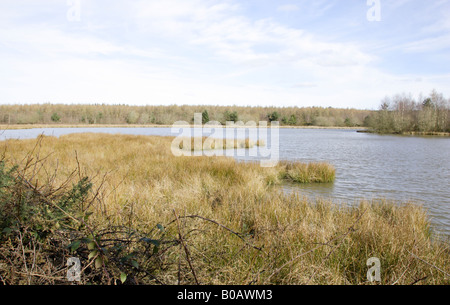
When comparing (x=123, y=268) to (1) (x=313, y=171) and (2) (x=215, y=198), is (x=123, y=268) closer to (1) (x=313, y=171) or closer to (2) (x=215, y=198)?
(2) (x=215, y=198)

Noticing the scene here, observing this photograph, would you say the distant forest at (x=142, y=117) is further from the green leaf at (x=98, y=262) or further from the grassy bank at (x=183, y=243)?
the green leaf at (x=98, y=262)

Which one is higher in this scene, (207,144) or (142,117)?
(142,117)

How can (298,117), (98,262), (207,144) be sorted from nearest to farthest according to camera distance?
(98,262), (207,144), (298,117)

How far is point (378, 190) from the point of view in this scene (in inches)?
303

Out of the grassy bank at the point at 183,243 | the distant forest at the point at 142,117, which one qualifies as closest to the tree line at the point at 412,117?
the distant forest at the point at 142,117

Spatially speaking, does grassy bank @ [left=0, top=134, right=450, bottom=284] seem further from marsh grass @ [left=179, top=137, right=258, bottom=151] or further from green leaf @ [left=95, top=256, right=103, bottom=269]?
marsh grass @ [left=179, top=137, right=258, bottom=151]

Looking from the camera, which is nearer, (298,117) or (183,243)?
(183,243)

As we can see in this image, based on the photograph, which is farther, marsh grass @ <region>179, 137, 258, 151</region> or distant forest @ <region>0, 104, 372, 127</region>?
distant forest @ <region>0, 104, 372, 127</region>

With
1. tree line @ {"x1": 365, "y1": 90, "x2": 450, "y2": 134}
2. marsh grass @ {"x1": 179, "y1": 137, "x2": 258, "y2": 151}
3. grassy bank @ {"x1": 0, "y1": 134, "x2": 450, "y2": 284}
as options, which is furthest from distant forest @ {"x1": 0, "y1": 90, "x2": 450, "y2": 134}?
grassy bank @ {"x1": 0, "y1": 134, "x2": 450, "y2": 284}

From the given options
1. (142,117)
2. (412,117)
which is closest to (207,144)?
(412,117)

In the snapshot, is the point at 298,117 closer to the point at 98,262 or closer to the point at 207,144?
the point at 207,144

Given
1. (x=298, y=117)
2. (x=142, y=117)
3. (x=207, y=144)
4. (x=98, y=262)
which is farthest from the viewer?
(x=298, y=117)
